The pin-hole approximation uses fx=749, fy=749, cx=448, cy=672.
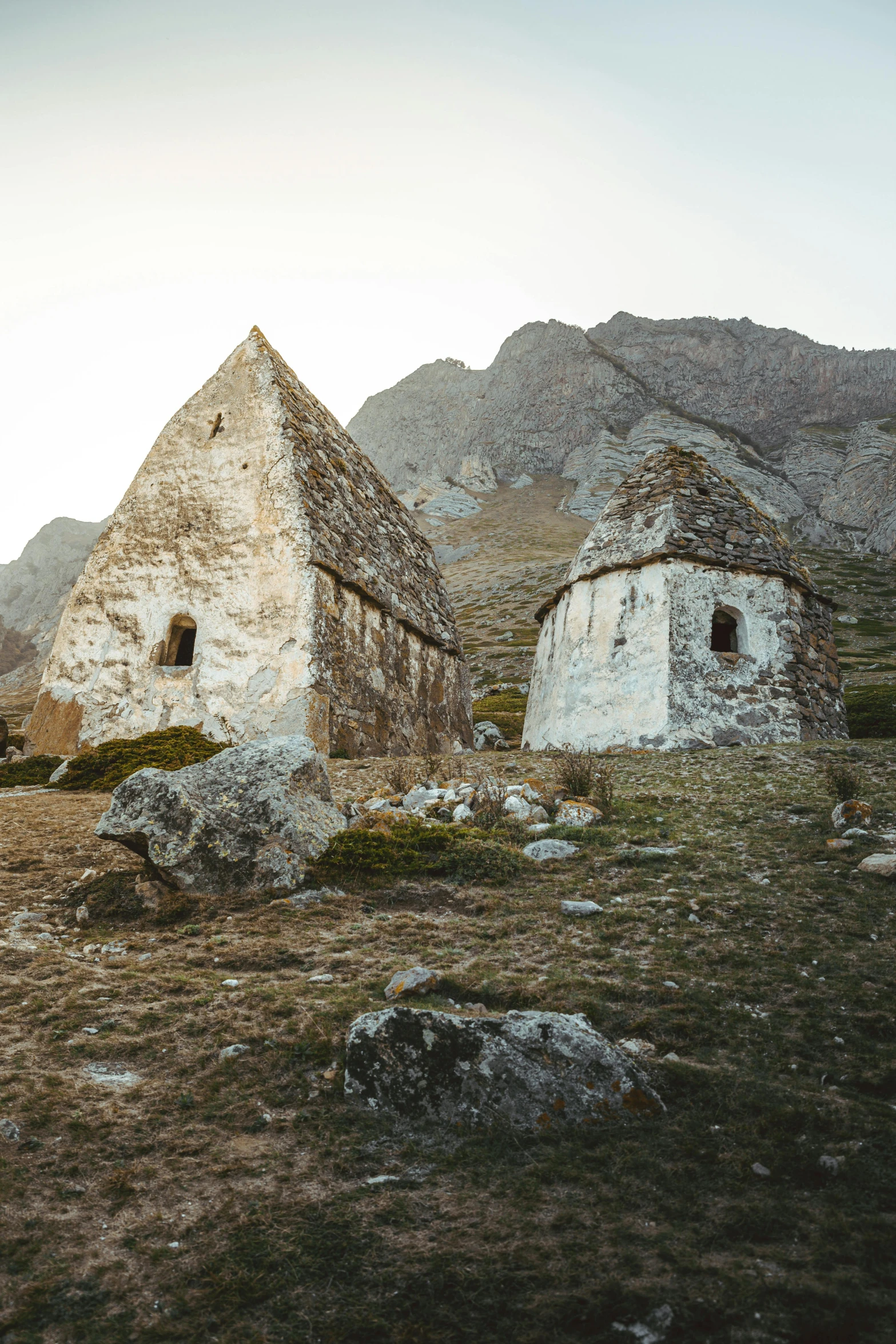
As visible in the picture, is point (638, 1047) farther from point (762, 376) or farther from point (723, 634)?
point (762, 376)

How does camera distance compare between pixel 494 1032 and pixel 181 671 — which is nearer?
pixel 494 1032

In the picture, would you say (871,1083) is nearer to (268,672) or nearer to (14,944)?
(14,944)

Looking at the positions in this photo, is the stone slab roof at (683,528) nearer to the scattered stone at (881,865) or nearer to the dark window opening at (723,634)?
the dark window opening at (723,634)

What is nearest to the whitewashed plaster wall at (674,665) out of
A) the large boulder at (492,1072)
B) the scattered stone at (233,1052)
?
the large boulder at (492,1072)

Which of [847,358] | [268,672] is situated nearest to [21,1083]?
[268,672]

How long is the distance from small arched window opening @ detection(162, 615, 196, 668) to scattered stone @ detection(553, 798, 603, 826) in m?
8.37

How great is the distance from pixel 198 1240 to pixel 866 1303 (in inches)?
85.7

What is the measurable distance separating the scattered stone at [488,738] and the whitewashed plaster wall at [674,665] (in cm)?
538

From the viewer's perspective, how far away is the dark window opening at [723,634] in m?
14.5

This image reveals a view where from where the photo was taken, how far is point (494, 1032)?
11.9 feet

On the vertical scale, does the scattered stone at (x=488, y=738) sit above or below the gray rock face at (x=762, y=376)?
below

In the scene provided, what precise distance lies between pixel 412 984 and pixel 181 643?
11769 mm

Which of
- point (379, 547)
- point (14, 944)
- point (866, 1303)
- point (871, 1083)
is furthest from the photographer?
point (379, 547)

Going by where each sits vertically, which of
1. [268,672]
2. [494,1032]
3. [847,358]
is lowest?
[494,1032]
